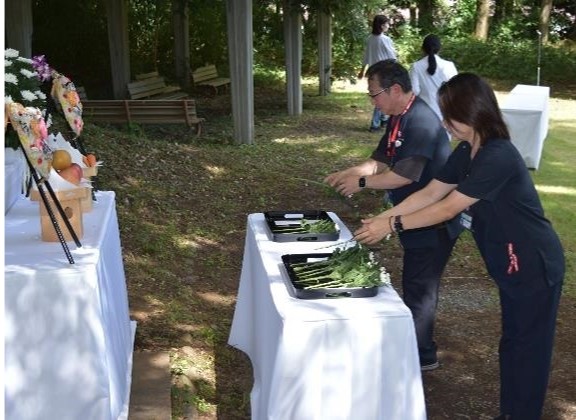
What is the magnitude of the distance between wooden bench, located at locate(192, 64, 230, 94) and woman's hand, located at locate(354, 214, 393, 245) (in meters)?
15.3

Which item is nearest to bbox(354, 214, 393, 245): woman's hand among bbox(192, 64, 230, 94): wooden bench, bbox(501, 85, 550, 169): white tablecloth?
bbox(501, 85, 550, 169): white tablecloth

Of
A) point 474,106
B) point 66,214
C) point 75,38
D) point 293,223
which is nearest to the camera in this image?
point 474,106

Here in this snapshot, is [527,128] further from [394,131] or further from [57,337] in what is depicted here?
[57,337]

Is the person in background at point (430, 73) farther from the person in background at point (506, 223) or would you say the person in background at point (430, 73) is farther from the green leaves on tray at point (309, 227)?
the person in background at point (506, 223)

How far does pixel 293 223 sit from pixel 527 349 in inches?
50.0

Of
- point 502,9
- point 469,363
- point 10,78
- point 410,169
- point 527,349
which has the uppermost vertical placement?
point 502,9

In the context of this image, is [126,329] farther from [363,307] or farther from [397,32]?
[397,32]

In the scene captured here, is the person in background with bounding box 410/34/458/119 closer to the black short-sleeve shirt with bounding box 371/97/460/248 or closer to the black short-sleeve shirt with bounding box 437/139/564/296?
the black short-sleeve shirt with bounding box 371/97/460/248

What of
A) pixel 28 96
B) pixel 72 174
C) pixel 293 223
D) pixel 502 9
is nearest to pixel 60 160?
pixel 72 174

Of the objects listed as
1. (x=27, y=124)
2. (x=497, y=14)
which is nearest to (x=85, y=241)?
(x=27, y=124)

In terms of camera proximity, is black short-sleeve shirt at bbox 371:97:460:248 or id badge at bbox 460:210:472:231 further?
black short-sleeve shirt at bbox 371:97:460:248

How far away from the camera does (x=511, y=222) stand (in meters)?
3.63

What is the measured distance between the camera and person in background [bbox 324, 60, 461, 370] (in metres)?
4.38

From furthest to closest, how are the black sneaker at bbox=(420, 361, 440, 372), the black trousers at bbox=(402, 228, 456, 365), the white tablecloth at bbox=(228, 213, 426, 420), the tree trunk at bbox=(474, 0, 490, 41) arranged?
1. the tree trunk at bbox=(474, 0, 490, 41)
2. the black sneaker at bbox=(420, 361, 440, 372)
3. the black trousers at bbox=(402, 228, 456, 365)
4. the white tablecloth at bbox=(228, 213, 426, 420)
